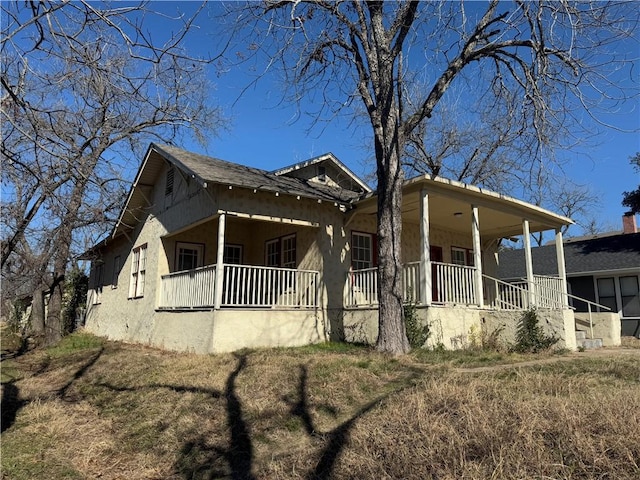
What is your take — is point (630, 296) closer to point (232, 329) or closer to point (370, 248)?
point (370, 248)

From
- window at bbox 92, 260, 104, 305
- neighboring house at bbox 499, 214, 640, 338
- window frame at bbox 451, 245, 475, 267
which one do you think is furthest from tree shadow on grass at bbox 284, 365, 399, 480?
window at bbox 92, 260, 104, 305

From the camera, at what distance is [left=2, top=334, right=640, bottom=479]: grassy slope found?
4.17 meters

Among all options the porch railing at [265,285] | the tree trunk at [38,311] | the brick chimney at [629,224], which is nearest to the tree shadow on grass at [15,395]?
the porch railing at [265,285]

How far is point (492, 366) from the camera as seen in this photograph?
29.0 ft

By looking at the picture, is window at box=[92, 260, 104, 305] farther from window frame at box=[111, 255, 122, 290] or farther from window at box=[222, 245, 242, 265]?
window at box=[222, 245, 242, 265]

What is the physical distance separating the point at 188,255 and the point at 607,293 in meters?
16.2

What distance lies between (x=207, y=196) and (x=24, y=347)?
11.3 m

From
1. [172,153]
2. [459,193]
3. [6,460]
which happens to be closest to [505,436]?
[6,460]

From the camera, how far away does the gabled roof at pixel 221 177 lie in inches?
462

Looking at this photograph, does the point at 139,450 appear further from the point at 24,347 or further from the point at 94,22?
the point at 24,347

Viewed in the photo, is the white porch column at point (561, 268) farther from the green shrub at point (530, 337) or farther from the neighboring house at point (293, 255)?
the green shrub at point (530, 337)

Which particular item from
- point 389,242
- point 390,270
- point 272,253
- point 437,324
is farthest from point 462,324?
point 272,253

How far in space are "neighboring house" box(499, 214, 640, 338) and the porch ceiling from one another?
9.81 ft

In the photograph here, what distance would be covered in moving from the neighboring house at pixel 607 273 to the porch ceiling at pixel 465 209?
2.99m
